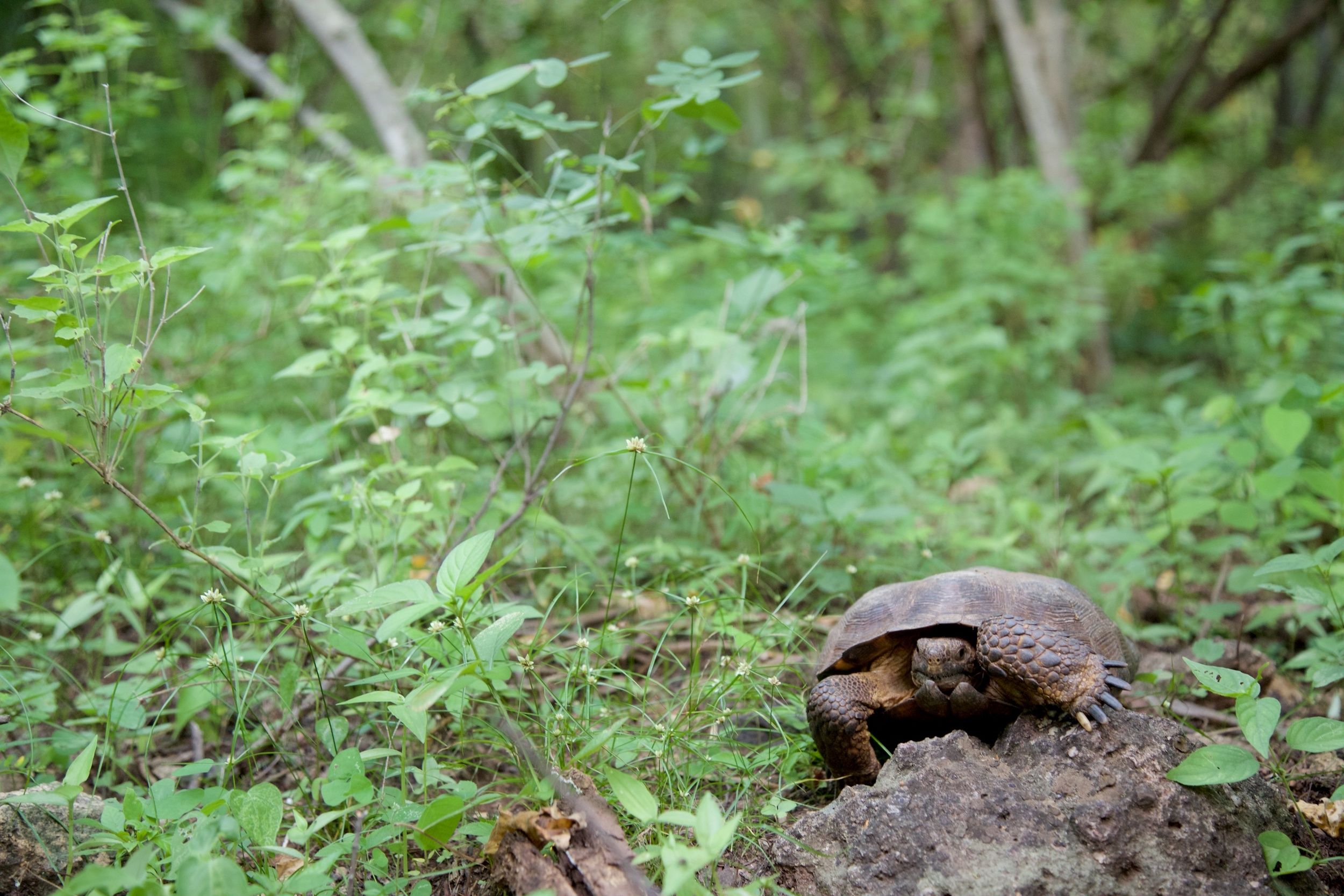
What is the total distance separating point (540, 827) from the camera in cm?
151

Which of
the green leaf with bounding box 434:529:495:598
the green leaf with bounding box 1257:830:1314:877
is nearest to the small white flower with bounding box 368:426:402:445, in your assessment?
the green leaf with bounding box 434:529:495:598

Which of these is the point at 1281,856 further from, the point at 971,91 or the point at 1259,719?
the point at 971,91

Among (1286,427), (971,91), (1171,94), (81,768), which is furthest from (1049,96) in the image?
(81,768)

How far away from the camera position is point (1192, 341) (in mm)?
7805

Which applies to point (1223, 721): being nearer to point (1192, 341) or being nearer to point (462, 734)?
point (462, 734)

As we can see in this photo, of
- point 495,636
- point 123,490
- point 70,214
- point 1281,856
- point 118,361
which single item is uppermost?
point 70,214

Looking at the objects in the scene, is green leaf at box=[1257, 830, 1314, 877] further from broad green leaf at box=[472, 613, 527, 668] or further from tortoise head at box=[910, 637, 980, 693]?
broad green leaf at box=[472, 613, 527, 668]

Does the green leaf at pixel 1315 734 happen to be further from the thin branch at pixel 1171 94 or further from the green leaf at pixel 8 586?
the thin branch at pixel 1171 94

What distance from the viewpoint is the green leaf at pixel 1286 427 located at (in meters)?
2.49

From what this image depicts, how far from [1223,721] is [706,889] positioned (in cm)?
150

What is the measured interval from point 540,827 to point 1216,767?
1.19m

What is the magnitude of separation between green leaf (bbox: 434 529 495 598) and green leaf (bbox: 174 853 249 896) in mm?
521

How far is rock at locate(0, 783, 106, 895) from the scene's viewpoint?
1.60 metres

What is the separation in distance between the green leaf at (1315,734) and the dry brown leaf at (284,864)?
73.5 inches
